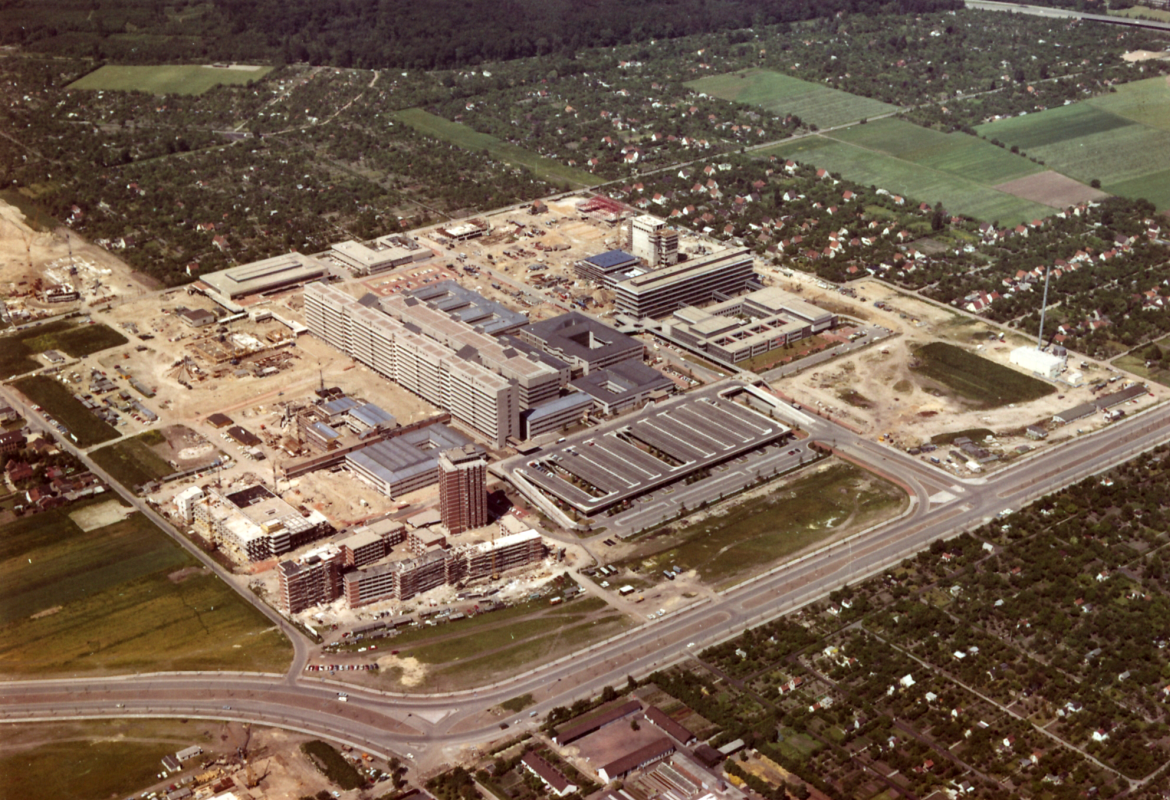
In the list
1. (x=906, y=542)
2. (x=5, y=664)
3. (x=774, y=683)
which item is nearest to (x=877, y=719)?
(x=774, y=683)

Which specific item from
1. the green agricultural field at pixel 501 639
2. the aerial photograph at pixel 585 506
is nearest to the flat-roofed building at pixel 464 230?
the aerial photograph at pixel 585 506

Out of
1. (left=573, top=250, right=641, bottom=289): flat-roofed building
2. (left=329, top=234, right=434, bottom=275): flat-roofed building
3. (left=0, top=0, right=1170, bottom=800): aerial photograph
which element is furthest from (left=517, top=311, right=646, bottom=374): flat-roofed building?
(left=329, top=234, right=434, bottom=275): flat-roofed building

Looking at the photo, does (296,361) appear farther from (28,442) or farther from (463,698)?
(463,698)

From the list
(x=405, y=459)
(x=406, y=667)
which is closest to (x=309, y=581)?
(x=406, y=667)

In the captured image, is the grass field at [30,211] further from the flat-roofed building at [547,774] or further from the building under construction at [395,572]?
the flat-roofed building at [547,774]

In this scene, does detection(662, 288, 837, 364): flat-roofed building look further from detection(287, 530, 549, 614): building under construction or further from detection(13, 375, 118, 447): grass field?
detection(13, 375, 118, 447): grass field

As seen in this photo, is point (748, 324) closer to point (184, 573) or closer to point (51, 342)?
point (184, 573)
